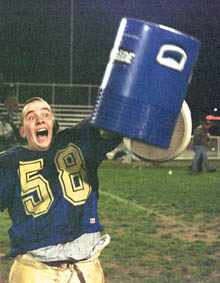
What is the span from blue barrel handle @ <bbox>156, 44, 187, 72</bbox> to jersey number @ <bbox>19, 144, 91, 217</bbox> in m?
0.88

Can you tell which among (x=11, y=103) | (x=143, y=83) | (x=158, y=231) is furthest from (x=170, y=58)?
(x=11, y=103)

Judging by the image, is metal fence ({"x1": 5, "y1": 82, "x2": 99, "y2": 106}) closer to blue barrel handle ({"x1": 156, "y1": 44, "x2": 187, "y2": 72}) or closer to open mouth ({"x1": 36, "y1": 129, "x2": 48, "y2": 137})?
open mouth ({"x1": 36, "y1": 129, "x2": 48, "y2": 137})

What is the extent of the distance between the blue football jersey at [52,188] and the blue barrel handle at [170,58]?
0.73m

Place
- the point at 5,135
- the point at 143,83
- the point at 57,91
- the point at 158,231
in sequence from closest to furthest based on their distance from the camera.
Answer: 1. the point at 143,83
2. the point at 158,231
3. the point at 5,135
4. the point at 57,91

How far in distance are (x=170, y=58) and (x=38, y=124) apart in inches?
38.0

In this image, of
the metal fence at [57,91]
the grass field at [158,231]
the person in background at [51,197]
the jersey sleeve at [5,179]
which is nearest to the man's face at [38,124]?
the person in background at [51,197]

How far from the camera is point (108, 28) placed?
124 feet

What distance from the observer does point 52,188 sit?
272 cm

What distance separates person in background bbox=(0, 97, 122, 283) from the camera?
2.72 metres

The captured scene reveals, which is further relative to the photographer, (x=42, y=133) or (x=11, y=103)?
(x=11, y=103)

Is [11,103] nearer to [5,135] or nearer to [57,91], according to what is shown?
[5,135]

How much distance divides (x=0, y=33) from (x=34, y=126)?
118 ft

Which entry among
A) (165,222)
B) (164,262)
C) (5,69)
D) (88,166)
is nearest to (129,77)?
(88,166)

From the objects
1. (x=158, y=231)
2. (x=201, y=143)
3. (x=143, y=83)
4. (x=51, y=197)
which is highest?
Result: (x=143, y=83)
